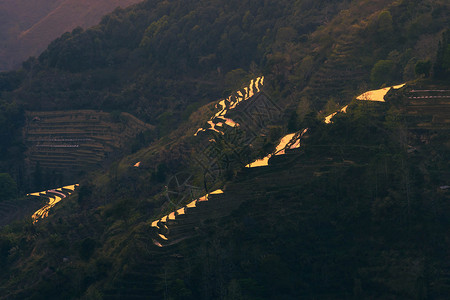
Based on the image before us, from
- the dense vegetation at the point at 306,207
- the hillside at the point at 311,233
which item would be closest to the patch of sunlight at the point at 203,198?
the hillside at the point at 311,233

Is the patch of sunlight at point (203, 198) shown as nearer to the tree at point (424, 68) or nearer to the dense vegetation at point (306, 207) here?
the dense vegetation at point (306, 207)

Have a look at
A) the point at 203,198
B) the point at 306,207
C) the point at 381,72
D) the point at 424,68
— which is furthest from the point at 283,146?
the point at 381,72

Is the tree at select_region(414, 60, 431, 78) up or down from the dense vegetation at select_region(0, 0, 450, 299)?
up

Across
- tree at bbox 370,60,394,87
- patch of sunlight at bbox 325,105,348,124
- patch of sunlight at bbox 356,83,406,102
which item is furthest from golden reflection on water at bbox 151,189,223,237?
tree at bbox 370,60,394,87

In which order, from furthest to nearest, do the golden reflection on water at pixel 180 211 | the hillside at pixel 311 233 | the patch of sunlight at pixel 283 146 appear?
the patch of sunlight at pixel 283 146
the golden reflection on water at pixel 180 211
the hillside at pixel 311 233

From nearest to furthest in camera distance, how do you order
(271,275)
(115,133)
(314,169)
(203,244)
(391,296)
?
(391,296) → (271,275) → (203,244) → (314,169) → (115,133)

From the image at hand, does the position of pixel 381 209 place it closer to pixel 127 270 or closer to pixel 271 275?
pixel 271 275

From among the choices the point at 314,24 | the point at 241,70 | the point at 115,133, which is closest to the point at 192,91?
the point at 241,70

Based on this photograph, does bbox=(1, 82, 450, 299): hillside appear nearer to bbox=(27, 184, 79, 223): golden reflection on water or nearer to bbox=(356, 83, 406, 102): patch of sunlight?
bbox=(356, 83, 406, 102): patch of sunlight

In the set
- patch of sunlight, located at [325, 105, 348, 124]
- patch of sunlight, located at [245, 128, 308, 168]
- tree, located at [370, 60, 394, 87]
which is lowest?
patch of sunlight, located at [245, 128, 308, 168]
